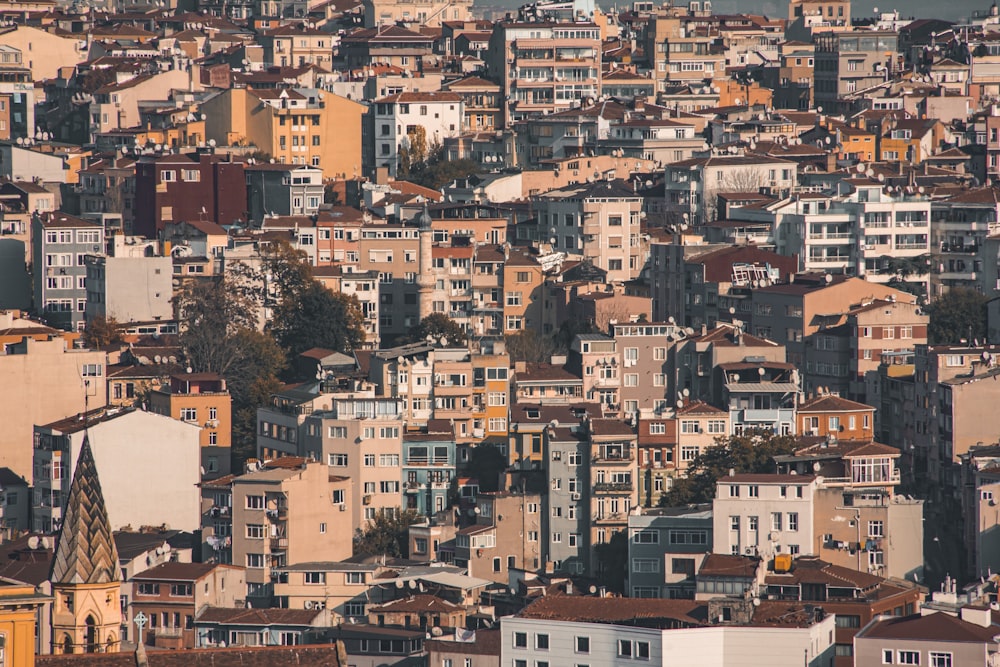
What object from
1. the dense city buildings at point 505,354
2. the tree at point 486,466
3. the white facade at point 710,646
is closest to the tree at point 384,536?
the dense city buildings at point 505,354

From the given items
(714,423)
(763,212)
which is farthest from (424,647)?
(763,212)

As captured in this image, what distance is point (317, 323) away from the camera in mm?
80312

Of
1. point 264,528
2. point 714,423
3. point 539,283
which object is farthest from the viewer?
point 539,283

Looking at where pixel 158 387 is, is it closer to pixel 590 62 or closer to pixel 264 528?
pixel 264 528

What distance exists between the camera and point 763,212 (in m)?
88.7

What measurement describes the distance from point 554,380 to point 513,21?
42.0 m

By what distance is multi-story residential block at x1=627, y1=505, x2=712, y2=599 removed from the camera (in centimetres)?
6131

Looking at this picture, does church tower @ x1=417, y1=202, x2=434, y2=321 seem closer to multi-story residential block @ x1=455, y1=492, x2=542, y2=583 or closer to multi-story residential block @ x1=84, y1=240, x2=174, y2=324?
multi-story residential block @ x1=84, y1=240, x2=174, y2=324

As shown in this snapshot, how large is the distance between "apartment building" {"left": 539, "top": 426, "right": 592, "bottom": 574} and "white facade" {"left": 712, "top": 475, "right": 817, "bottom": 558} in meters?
4.53

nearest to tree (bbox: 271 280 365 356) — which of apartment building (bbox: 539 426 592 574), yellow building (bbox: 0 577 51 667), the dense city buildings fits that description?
the dense city buildings

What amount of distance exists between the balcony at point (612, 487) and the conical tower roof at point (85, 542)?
26266 millimetres

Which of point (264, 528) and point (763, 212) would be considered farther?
point (763, 212)

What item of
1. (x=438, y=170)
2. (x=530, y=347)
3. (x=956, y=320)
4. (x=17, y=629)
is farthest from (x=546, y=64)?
(x=17, y=629)

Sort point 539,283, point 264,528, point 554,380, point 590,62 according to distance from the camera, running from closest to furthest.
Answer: point 264,528 → point 554,380 → point 539,283 → point 590,62
